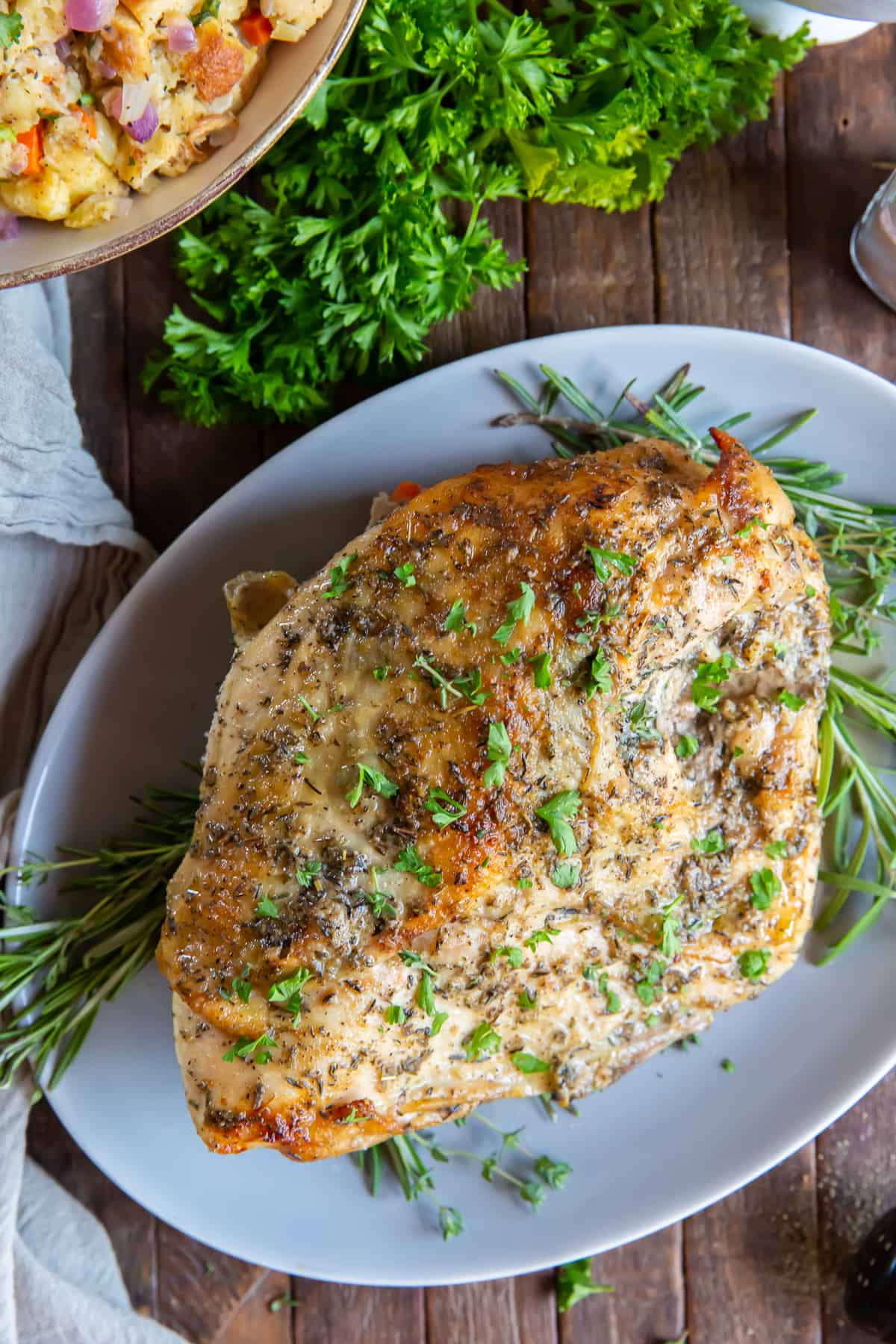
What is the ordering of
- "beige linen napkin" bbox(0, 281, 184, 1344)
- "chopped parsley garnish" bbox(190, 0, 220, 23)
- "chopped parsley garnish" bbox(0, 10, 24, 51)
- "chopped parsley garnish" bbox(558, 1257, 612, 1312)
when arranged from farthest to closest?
1. "chopped parsley garnish" bbox(558, 1257, 612, 1312)
2. "beige linen napkin" bbox(0, 281, 184, 1344)
3. "chopped parsley garnish" bbox(190, 0, 220, 23)
4. "chopped parsley garnish" bbox(0, 10, 24, 51)

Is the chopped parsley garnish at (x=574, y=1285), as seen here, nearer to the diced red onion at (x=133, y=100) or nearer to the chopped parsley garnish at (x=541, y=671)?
→ the chopped parsley garnish at (x=541, y=671)

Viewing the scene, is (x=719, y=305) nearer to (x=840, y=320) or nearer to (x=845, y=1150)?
(x=840, y=320)

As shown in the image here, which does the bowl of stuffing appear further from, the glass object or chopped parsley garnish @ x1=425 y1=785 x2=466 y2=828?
the glass object

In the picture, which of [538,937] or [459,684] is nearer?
[459,684]

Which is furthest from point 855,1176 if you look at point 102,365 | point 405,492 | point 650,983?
point 102,365

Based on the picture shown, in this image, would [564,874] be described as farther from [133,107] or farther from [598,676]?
[133,107]

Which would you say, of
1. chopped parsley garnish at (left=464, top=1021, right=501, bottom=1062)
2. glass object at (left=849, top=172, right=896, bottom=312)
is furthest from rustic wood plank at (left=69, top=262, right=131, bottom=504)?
glass object at (left=849, top=172, right=896, bottom=312)

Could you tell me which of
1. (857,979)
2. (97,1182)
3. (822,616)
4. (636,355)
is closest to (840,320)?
(636,355)
